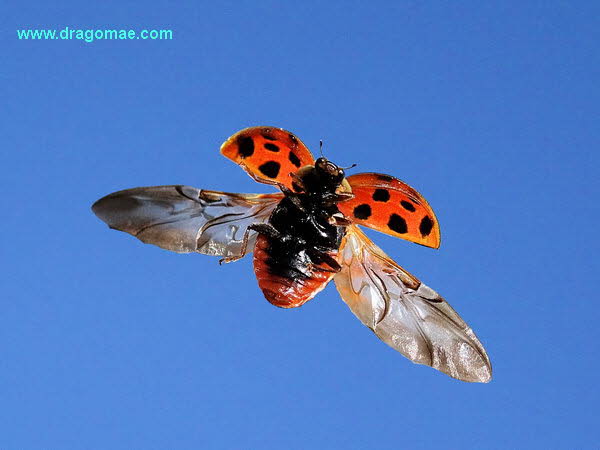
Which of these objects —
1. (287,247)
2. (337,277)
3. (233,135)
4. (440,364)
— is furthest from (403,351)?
(233,135)

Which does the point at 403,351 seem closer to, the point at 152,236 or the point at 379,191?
the point at 379,191

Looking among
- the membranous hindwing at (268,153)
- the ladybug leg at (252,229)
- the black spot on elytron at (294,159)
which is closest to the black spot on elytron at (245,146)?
the membranous hindwing at (268,153)

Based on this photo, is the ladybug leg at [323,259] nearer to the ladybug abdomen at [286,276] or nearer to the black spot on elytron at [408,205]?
the ladybug abdomen at [286,276]

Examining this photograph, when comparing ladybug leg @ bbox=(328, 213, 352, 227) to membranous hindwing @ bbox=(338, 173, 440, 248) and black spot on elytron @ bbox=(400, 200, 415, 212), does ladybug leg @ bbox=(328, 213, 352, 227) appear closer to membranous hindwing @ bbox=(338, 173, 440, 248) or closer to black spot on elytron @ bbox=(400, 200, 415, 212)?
membranous hindwing @ bbox=(338, 173, 440, 248)

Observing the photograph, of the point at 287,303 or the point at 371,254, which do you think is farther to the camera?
the point at 371,254

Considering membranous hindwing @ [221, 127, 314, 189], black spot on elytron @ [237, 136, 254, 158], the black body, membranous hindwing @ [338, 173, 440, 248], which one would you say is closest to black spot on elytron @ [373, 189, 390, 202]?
membranous hindwing @ [338, 173, 440, 248]

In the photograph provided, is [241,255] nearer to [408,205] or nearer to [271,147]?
[271,147]

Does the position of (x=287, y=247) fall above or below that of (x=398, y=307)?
above

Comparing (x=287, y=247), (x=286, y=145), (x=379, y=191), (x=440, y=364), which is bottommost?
(x=440, y=364)
